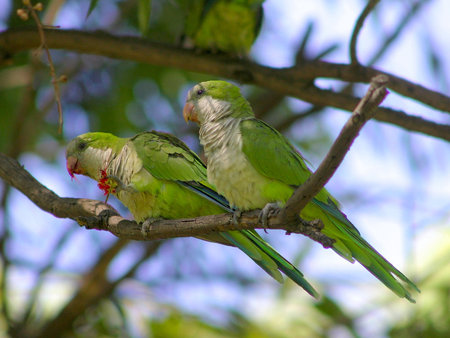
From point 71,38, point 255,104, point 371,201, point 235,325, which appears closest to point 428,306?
point 371,201

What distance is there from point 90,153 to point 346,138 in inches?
83.0

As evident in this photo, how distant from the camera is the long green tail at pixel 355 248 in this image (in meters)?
2.56

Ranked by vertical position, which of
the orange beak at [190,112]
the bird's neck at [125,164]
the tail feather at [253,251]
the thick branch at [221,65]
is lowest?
the tail feather at [253,251]

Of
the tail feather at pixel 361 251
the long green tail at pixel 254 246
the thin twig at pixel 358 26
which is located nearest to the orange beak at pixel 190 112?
the long green tail at pixel 254 246

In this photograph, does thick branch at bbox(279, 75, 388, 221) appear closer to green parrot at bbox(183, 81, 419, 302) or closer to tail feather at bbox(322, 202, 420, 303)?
green parrot at bbox(183, 81, 419, 302)

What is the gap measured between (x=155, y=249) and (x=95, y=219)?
6.27ft

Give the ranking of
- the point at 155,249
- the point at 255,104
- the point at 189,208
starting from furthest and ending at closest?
the point at 255,104 < the point at 155,249 < the point at 189,208

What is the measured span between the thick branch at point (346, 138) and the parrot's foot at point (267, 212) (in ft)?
1.13

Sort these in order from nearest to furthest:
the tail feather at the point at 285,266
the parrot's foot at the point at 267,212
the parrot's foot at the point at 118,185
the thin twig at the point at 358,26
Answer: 1. the parrot's foot at the point at 267,212
2. the tail feather at the point at 285,266
3. the parrot's foot at the point at 118,185
4. the thin twig at the point at 358,26

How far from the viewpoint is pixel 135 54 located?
12.5 ft

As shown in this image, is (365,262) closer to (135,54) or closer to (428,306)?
(135,54)

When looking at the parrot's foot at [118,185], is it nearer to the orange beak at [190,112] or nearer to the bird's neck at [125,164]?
the bird's neck at [125,164]

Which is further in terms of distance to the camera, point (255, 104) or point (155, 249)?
point (255, 104)

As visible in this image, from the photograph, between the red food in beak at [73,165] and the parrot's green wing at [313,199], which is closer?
the parrot's green wing at [313,199]
